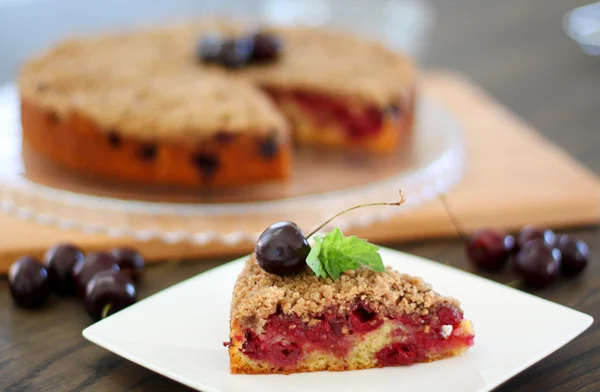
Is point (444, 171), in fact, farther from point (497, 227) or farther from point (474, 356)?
point (474, 356)

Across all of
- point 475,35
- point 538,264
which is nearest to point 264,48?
point 538,264

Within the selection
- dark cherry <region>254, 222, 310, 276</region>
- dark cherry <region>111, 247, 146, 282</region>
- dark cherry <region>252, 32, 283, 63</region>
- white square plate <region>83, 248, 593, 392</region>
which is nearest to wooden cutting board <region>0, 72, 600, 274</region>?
dark cherry <region>111, 247, 146, 282</region>

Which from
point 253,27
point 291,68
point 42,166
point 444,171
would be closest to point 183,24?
point 253,27

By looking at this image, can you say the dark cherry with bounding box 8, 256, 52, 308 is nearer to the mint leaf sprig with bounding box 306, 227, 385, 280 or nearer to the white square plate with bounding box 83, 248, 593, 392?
the white square plate with bounding box 83, 248, 593, 392

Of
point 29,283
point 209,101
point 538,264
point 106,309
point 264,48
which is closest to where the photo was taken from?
point 106,309

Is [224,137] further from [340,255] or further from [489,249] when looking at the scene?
[340,255]

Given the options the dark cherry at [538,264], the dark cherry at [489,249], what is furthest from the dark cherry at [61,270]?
the dark cherry at [538,264]

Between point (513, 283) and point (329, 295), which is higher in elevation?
point (329, 295)
